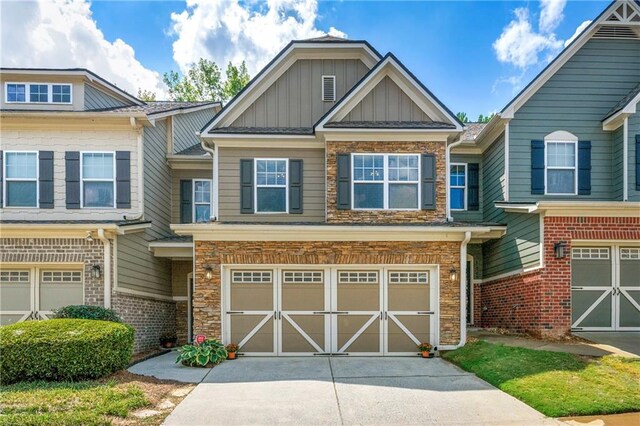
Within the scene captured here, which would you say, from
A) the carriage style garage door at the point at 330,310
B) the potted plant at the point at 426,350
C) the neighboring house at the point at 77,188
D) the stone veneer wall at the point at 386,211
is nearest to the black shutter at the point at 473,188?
the stone veneer wall at the point at 386,211

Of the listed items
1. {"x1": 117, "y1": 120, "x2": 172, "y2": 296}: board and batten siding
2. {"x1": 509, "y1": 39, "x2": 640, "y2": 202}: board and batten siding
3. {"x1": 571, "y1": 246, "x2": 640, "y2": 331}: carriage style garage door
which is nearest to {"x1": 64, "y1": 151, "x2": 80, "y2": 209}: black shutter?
{"x1": 117, "y1": 120, "x2": 172, "y2": 296}: board and batten siding

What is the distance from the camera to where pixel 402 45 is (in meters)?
13.6

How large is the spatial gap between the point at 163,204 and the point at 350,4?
831cm

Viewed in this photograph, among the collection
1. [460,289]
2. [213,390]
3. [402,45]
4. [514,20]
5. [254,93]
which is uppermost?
[514,20]

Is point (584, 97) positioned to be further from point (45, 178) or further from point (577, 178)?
point (45, 178)

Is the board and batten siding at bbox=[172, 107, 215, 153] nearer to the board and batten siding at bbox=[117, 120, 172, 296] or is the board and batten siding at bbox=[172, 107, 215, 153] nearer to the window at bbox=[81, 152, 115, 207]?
the board and batten siding at bbox=[117, 120, 172, 296]

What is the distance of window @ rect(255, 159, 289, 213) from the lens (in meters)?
13.1

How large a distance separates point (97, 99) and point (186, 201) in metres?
4.11

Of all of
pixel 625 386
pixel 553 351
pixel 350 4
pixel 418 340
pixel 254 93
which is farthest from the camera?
pixel 254 93

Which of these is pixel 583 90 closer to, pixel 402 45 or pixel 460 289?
pixel 402 45

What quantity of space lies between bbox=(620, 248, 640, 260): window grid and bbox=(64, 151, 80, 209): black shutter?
14856 millimetres

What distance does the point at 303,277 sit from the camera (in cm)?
1148

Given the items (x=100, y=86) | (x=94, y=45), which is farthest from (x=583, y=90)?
(x=94, y=45)

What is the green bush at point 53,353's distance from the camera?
27.9ft
